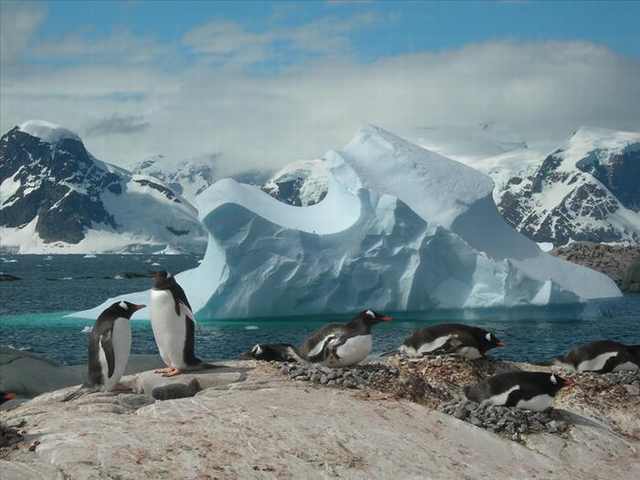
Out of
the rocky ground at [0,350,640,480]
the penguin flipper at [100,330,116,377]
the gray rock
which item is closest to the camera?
the rocky ground at [0,350,640,480]

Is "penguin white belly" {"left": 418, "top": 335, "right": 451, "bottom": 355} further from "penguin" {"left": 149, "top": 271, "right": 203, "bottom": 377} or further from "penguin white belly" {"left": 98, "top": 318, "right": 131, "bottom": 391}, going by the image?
"penguin white belly" {"left": 98, "top": 318, "right": 131, "bottom": 391}

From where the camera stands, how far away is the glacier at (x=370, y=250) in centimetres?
3719

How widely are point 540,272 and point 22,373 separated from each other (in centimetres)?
2794

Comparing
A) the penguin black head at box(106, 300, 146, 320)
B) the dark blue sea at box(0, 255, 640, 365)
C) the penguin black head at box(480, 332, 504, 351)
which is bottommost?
the dark blue sea at box(0, 255, 640, 365)

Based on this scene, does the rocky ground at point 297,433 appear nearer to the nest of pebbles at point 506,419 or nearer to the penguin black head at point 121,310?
the nest of pebbles at point 506,419

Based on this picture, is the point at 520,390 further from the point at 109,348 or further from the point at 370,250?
the point at 370,250

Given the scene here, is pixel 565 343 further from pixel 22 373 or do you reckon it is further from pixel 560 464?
pixel 560 464

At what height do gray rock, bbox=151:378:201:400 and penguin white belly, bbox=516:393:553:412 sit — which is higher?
gray rock, bbox=151:378:201:400

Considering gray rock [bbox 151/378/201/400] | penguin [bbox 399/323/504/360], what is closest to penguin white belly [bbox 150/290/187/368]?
gray rock [bbox 151/378/201/400]

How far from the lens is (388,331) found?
35375 mm

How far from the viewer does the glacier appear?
1464 inches

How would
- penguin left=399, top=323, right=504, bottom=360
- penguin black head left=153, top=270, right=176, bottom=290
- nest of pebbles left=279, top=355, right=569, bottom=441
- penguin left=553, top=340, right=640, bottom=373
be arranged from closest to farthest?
nest of pebbles left=279, top=355, right=569, bottom=441, penguin black head left=153, top=270, right=176, bottom=290, penguin left=399, top=323, right=504, bottom=360, penguin left=553, top=340, right=640, bottom=373

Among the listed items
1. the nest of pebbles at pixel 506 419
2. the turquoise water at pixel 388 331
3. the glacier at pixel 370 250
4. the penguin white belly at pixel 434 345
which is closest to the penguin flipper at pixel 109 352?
the nest of pebbles at pixel 506 419

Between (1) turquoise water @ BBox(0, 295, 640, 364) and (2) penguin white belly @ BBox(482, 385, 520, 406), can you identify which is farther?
(1) turquoise water @ BBox(0, 295, 640, 364)
